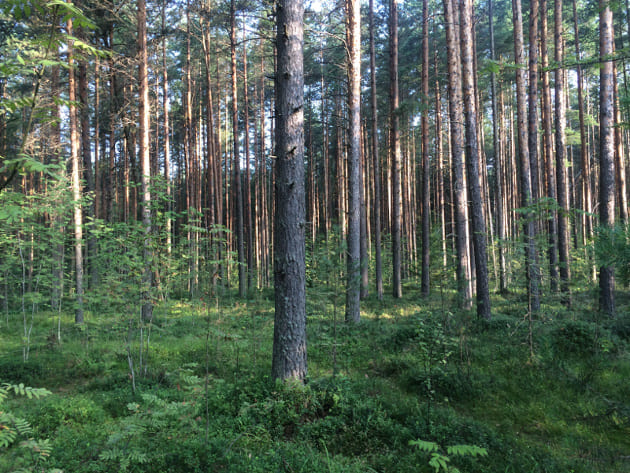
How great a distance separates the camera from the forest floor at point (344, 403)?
3709 millimetres

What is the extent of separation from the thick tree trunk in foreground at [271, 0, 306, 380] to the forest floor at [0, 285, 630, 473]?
0.56 meters

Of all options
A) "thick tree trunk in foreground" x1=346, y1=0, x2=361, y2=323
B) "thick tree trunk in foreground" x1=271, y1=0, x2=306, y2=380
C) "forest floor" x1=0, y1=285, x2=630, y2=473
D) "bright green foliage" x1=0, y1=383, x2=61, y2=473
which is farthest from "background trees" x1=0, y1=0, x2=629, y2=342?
"forest floor" x1=0, y1=285, x2=630, y2=473

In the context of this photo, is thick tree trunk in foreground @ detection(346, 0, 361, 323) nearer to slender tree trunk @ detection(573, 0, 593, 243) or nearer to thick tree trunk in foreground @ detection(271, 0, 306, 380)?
thick tree trunk in foreground @ detection(271, 0, 306, 380)

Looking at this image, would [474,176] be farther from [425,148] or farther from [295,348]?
[295,348]

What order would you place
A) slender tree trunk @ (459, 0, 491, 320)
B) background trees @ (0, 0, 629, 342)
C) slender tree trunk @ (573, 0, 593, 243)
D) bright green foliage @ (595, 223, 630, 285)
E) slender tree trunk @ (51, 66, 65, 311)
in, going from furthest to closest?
slender tree trunk @ (573, 0, 593, 243) → slender tree trunk @ (459, 0, 491, 320) → slender tree trunk @ (51, 66, 65, 311) → background trees @ (0, 0, 629, 342) → bright green foliage @ (595, 223, 630, 285)

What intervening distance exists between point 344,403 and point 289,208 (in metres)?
3.01

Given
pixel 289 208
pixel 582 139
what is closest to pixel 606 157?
pixel 582 139

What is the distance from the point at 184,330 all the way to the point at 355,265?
702 cm

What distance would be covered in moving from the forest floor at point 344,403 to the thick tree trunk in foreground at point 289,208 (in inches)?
21.9

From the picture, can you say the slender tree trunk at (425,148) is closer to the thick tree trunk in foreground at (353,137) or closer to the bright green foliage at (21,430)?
the thick tree trunk in foreground at (353,137)

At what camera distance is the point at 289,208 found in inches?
211

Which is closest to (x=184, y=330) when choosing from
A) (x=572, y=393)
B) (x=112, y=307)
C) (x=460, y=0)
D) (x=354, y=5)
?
(x=112, y=307)

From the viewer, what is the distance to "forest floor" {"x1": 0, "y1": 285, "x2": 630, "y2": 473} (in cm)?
371

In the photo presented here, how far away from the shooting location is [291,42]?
18.1 ft
